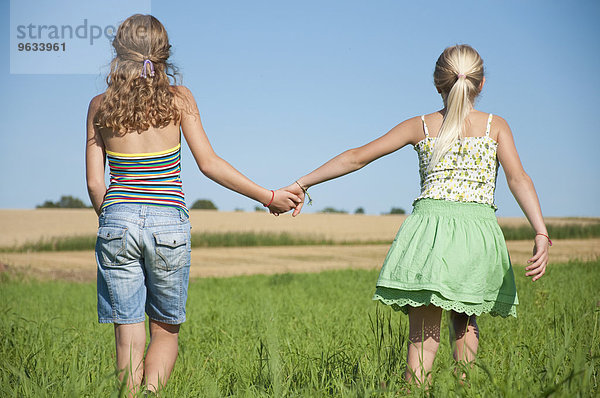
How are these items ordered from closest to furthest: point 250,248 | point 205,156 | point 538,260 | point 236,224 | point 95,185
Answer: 1. point 538,260
2. point 95,185
3. point 205,156
4. point 250,248
5. point 236,224

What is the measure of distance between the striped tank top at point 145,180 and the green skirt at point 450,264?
1.15 meters

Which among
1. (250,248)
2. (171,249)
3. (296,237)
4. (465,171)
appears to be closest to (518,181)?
(465,171)

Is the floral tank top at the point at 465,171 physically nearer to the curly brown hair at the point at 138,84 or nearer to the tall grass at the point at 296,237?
the curly brown hair at the point at 138,84

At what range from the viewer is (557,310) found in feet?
17.0

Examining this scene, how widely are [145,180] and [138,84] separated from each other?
512mm

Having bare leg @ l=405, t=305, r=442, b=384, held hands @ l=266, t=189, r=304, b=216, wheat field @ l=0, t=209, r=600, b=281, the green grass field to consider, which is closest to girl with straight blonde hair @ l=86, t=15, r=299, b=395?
the green grass field

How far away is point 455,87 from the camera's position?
292 cm

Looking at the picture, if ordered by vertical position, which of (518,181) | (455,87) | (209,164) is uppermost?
(455,87)

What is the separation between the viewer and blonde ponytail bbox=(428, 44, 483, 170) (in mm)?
2891

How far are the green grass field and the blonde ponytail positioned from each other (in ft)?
3.22

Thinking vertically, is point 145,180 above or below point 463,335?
above

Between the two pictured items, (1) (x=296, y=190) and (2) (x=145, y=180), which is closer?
(2) (x=145, y=180)

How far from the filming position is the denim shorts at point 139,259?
9.02 feet

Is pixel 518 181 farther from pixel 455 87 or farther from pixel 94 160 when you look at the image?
pixel 94 160
